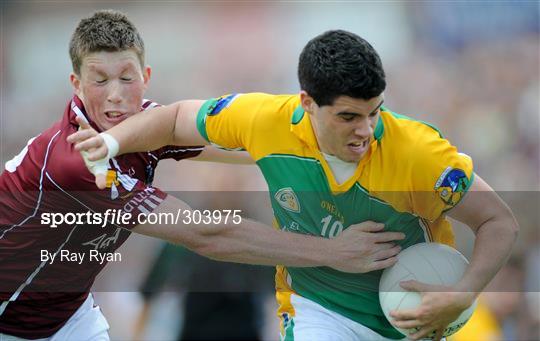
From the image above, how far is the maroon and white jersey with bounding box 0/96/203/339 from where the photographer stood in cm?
543

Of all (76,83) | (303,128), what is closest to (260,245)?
(303,128)

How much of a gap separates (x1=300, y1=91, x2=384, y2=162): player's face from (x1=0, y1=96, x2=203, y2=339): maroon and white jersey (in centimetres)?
114

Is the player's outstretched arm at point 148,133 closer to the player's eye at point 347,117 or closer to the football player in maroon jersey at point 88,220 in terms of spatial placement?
the football player in maroon jersey at point 88,220

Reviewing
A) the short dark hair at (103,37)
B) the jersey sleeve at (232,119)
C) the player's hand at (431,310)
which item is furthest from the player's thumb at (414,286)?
the short dark hair at (103,37)

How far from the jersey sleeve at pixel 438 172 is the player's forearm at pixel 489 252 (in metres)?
0.25

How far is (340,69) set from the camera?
4.84m

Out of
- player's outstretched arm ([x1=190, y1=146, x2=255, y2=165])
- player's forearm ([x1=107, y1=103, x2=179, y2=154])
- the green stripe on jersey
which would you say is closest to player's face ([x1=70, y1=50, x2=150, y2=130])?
player's forearm ([x1=107, y1=103, x2=179, y2=154])

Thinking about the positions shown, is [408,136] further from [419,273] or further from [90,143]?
[90,143]

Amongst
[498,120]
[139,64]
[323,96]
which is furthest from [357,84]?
[498,120]

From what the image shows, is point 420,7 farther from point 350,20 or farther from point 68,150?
point 68,150

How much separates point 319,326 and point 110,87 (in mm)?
1916

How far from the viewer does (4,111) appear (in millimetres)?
12992

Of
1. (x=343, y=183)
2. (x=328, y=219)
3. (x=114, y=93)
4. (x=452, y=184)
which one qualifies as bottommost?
(x=328, y=219)

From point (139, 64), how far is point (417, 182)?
193 cm
